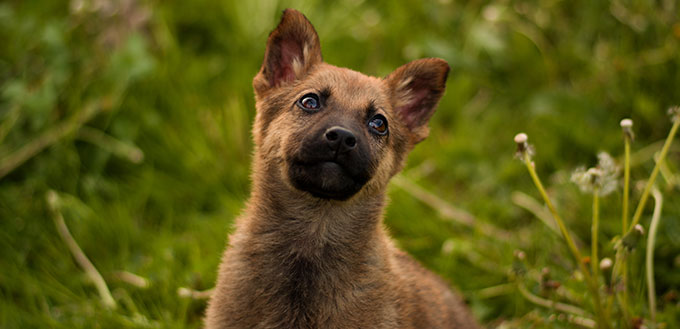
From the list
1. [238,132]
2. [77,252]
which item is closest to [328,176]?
[77,252]

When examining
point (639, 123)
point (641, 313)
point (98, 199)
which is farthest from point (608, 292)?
point (98, 199)

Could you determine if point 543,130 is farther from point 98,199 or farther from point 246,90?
point 98,199

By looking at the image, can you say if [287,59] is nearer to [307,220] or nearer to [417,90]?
[417,90]

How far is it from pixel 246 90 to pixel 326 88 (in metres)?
2.49

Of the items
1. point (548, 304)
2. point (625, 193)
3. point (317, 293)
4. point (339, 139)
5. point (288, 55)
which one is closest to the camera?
point (339, 139)

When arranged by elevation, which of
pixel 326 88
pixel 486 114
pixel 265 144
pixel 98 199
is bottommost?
pixel 98 199

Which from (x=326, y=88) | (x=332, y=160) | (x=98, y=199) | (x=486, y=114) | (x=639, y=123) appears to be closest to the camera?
(x=332, y=160)

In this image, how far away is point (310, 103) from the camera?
317 cm

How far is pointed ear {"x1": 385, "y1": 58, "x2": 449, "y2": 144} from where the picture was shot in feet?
Result: 11.1

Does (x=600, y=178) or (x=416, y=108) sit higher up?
(x=416, y=108)

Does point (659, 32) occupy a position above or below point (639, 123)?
above

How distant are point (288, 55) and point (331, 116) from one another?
0.68 m

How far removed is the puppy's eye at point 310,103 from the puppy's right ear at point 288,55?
287mm

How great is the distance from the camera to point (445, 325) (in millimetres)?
3396
